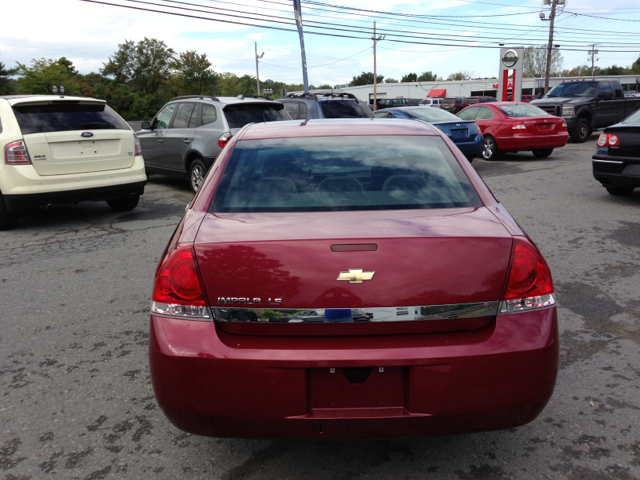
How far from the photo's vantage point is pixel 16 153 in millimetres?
7051

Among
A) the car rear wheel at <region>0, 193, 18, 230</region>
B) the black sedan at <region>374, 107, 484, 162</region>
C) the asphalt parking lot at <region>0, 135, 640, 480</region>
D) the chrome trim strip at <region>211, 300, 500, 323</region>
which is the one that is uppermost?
the chrome trim strip at <region>211, 300, 500, 323</region>

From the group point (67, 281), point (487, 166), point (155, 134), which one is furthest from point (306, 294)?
point (487, 166)

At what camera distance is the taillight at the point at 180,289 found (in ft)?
7.06

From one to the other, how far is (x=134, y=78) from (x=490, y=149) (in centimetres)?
7336

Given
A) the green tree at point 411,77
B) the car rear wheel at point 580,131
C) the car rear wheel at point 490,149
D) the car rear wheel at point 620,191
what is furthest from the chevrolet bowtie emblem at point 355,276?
the green tree at point 411,77

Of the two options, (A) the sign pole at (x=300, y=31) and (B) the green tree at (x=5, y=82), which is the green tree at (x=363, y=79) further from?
(A) the sign pole at (x=300, y=31)

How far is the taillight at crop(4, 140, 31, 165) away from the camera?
277 inches

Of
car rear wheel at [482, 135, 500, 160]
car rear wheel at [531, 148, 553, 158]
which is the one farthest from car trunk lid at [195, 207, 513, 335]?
car rear wheel at [531, 148, 553, 158]

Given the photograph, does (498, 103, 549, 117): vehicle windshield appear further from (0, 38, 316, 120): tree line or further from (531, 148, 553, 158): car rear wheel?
(0, 38, 316, 120): tree line

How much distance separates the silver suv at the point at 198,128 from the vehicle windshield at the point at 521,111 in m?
7.00

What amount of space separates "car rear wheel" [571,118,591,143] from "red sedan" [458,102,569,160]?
423 centimetres

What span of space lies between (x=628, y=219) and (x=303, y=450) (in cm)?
651

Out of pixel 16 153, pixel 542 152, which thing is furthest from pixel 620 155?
pixel 16 153

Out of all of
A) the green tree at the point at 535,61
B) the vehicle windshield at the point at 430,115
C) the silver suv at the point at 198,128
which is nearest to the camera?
the silver suv at the point at 198,128
